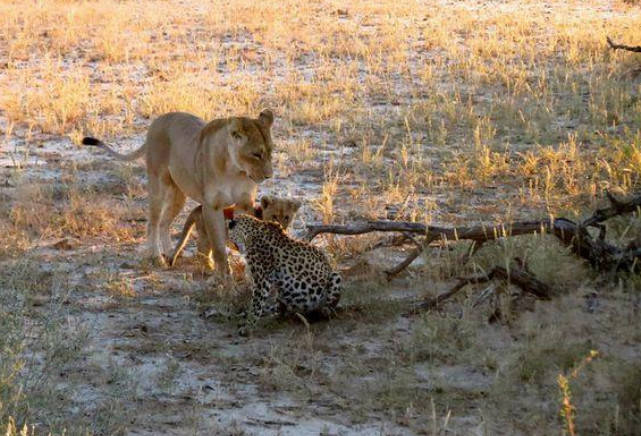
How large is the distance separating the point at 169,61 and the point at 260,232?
8446mm

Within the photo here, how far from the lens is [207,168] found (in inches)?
303

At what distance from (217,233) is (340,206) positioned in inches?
78.8

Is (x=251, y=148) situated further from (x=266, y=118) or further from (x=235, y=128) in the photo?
(x=266, y=118)

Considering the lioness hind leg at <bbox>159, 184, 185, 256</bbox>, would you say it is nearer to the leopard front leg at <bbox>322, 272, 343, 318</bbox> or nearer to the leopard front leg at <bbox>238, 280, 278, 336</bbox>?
the leopard front leg at <bbox>238, 280, 278, 336</bbox>

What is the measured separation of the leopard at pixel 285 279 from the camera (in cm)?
641

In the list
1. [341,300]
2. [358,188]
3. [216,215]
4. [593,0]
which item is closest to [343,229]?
[341,300]

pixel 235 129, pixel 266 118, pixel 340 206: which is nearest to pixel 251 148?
pixel 235 129

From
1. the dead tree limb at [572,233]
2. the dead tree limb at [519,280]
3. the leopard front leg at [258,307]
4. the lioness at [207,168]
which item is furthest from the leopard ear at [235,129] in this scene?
the dead tree limb at [519,280]

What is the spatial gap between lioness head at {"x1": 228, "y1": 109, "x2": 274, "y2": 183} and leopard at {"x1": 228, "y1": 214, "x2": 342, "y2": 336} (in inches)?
32.1

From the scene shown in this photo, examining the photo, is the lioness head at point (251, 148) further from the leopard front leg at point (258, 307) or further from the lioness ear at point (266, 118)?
Result: the leopard front leg at point (258, 307)

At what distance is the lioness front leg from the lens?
7512 millimetres

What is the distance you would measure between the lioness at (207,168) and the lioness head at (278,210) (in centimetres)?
16

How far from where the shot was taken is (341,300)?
6766 mm

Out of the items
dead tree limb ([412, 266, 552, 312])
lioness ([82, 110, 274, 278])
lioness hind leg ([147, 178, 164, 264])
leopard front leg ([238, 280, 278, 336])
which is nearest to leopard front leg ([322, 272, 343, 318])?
→ leopard front leg ([238, 280, 278, 336])
